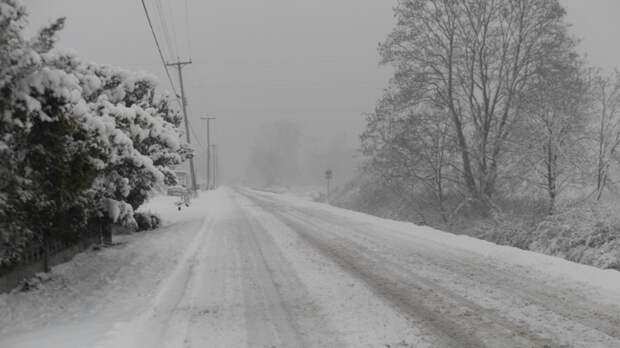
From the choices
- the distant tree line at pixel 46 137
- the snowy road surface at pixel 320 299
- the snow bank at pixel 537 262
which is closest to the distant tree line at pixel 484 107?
the snow bank at pixel 537 262

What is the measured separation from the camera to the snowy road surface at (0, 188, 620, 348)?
175 inches

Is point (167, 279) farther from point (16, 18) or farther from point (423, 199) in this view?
point (423, 199)

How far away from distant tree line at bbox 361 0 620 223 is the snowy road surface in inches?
296

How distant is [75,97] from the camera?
17.6ft

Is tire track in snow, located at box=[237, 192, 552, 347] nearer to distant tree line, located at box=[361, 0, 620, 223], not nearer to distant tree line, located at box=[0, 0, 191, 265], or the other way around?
distant tree line, located at box=[0, 0, 191, 265]

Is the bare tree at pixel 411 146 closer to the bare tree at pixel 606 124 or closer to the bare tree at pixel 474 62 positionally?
the bare tree at pixel 474 62

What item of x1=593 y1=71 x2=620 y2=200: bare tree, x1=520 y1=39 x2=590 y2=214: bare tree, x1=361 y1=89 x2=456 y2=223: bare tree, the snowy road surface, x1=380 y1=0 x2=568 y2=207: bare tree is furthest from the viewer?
x1=361 y1=89 x2=456 y2=223: bare tree

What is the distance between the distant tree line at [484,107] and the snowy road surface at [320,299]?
24.6 ft

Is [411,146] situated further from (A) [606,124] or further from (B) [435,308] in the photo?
(B) [435,308]

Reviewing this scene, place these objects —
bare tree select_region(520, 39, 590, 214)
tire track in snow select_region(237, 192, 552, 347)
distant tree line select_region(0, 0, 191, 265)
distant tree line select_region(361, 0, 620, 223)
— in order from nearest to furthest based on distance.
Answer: tire track in snow select_region(237, 192, 552, 347)
distant tree line select_region(0, 0, 191, 265)
bare tree select_region(520, 39, 590, 214)
distant tree line select_region(361, 0, 620, 223)

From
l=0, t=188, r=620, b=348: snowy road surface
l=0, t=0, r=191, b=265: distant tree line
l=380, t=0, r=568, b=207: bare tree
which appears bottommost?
l=0, t=188, r=620, b=348: snowy road surface

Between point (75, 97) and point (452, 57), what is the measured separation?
52.7 feet

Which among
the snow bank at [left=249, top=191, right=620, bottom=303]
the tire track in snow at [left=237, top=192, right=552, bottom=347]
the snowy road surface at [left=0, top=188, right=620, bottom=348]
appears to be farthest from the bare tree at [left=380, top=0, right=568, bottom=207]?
the tire track in snow at [left=237, top=192, right=552, bottom=347]

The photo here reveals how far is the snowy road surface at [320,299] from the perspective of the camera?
4.44 m
